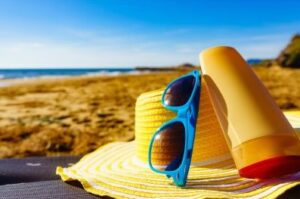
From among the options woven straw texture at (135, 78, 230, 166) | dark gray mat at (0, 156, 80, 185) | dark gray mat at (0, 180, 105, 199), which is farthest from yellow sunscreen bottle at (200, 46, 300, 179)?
dark gray mat at (0, 156, 80, 185)

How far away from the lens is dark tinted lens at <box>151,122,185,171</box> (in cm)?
160

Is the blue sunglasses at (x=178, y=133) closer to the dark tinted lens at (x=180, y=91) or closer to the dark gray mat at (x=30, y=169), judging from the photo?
the dark tinted lens at (x=180, y=91)

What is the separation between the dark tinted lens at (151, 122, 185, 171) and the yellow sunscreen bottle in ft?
0.58

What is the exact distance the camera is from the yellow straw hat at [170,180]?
1.41 m

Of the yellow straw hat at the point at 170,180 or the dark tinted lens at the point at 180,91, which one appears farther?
the dark tinted lens at the point at 180,91

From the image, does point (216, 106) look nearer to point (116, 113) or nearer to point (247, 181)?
point (247, 181)

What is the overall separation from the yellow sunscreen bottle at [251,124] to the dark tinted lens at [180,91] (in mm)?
77

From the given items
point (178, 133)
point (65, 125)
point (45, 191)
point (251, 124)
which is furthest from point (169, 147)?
point (65, 125)

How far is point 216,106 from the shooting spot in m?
1.60

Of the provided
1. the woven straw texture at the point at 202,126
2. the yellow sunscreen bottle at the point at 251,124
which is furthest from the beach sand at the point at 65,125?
the yellow sunscreen bottle at the point at 251,124

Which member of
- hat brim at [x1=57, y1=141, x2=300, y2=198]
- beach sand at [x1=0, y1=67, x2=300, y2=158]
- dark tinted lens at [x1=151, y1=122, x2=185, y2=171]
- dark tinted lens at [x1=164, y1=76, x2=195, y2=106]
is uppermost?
dark tinted lens at [x1=164, y1=76, x2=195, y2=106]

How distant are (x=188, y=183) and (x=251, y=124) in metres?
0.36

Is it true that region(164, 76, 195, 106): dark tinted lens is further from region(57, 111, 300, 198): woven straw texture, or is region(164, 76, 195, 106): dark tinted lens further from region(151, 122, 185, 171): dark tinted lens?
region(57, 111, 300, 198): woven straw texture

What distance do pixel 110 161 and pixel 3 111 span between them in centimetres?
508
